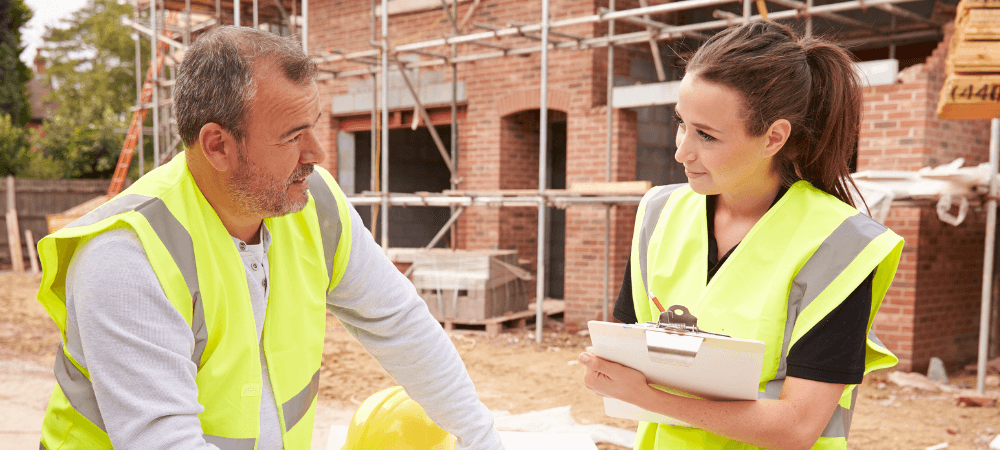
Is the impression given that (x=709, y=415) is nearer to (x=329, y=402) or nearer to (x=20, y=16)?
(x=329, y=402)

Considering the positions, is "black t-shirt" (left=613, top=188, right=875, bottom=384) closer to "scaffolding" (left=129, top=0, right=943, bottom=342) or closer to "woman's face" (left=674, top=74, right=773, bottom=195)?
"woman's face" (left=674, top=74, right=773, bottom=195)

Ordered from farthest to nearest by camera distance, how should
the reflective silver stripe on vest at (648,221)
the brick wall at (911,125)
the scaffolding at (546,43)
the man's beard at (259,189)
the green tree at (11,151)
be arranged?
the green tree at (11,151) → the scaffolding at (546,43) → the brick wall at (911,125) → the reflective silver stripe on vest at (648,221) → the man's beard at (259,189)

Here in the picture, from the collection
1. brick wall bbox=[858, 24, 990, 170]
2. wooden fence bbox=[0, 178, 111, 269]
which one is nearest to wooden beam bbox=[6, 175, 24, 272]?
wooden fence bbox=[0, 178, 111, 269]

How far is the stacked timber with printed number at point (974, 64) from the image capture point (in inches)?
157

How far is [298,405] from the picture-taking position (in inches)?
63.2

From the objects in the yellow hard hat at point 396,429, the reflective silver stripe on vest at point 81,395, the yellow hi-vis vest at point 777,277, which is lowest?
the yellow hard hat at point 396,429

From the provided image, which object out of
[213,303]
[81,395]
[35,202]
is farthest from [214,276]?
[35,202]

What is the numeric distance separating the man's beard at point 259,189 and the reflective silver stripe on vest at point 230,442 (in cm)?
45

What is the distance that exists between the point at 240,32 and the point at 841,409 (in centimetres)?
143

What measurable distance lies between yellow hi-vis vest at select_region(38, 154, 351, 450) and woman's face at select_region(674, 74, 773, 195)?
0.84 meters

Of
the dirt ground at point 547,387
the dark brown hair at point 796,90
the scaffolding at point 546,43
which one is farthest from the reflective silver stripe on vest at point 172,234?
the scaffolding at point 546,43

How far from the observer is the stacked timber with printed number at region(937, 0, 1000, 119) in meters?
4.00

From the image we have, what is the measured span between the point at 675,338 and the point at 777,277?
0.85ft

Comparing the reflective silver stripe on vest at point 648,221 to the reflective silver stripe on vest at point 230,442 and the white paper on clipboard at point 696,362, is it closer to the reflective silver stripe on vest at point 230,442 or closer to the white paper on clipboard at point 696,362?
the white paper on clipboard at point 696,362
